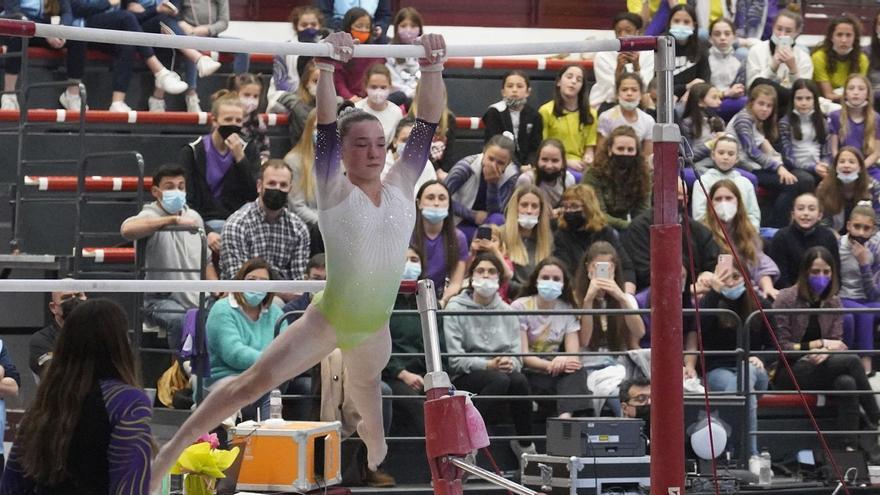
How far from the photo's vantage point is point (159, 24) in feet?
36.2

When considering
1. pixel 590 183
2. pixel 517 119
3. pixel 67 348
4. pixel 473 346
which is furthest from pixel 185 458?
pixel 517 119

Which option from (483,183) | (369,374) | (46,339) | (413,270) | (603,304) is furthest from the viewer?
(483,183)

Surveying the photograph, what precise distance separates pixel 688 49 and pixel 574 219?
2652 millimetres

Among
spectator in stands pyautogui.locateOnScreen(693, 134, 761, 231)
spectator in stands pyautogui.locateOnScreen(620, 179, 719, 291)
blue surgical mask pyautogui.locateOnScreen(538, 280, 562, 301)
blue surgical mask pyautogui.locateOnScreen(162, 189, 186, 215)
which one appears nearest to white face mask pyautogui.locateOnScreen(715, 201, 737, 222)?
spectator in stands pyautogui.locateOnScreen(620, 179, 719, 291)

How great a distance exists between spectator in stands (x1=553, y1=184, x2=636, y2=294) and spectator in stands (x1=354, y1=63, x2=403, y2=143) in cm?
138

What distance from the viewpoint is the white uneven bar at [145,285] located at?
200 inches

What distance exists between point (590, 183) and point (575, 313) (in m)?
1.75

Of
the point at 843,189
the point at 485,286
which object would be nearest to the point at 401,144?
the point at 485,286

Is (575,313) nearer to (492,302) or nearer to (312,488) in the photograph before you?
(492,302)

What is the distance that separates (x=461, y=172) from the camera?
9.95 meters

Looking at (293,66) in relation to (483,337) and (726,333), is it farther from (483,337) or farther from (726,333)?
(726,333)

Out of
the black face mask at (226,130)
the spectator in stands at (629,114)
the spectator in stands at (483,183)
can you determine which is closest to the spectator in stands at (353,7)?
the spectator in stands at (483,183)

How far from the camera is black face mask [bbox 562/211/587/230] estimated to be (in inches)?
373

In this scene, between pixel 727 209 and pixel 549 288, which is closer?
pixel 549 288
